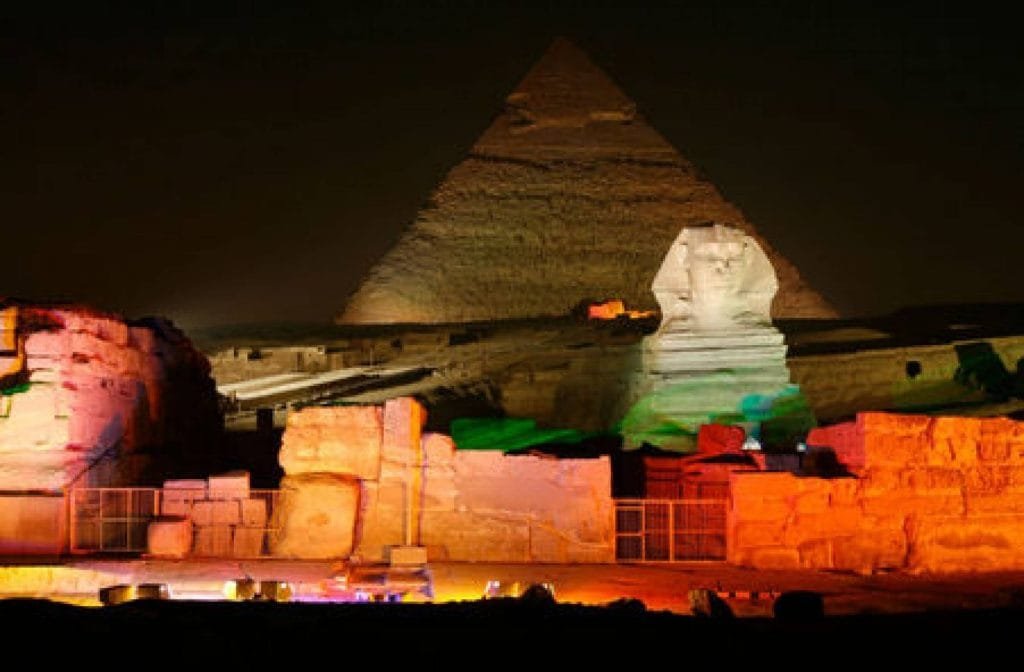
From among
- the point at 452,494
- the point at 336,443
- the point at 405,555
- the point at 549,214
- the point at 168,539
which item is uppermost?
the point at 549,214

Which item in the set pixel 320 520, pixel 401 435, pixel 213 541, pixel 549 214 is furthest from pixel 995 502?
pixel 549 214

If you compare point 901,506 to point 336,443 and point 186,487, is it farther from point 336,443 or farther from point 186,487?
point 186,487

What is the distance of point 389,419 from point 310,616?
19.9 ft

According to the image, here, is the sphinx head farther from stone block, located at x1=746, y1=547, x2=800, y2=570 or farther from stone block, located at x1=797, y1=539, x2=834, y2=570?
stone block, located at x1=746, y1=547, x2=800, y2=570

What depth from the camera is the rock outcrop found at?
14.9 metres

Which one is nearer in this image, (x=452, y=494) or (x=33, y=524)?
(x=452, y=494)

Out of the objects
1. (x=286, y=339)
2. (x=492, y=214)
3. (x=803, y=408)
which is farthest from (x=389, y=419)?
(x=492, y=214)

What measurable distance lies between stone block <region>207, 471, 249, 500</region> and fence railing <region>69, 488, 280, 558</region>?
1cm

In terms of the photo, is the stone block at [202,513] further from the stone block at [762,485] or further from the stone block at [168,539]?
the stone block at [762,485]

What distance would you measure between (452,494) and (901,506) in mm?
4056

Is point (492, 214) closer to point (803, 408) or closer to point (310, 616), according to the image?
point (803, 408)

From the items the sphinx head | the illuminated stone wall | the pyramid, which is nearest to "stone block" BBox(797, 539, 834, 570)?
the illuminated stone wall

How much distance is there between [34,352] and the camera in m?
Answer: 15.5

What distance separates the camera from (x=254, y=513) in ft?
47.2
